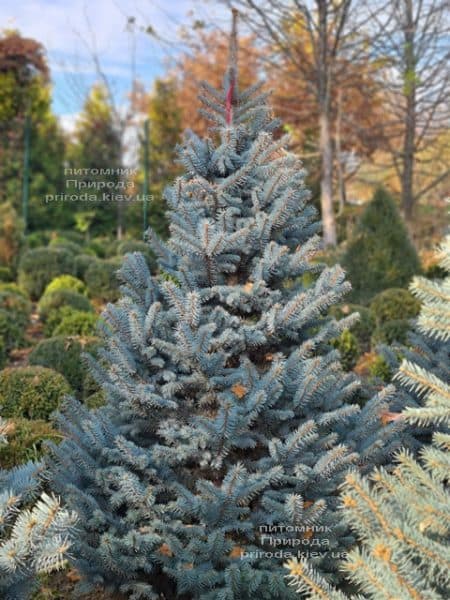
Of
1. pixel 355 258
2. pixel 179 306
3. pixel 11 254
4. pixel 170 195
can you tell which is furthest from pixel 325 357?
pixel 11 254

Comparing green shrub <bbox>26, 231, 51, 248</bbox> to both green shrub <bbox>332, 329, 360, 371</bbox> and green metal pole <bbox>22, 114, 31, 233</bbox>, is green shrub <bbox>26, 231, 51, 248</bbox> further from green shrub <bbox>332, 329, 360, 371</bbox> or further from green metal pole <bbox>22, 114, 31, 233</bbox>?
green shrub <bbox>332, 329, 360, 371</bbox>

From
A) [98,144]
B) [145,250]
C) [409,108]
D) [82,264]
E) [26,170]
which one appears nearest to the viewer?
[145,250]

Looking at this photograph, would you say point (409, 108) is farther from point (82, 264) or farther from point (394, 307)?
point (394, 307)

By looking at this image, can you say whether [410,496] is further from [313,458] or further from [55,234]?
[55,234]

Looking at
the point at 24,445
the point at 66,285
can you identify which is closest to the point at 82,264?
the point at 66,285

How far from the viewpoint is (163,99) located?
18016 millimetres

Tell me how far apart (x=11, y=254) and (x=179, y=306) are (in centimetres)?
991

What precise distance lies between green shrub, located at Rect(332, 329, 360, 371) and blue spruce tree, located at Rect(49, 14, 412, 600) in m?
3.14

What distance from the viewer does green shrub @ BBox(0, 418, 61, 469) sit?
3.58m

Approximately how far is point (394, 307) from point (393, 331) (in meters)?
0.62

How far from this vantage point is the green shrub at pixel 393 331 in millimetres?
6402

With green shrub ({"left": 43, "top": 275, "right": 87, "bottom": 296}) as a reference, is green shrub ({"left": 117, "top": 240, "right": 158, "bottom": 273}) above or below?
above

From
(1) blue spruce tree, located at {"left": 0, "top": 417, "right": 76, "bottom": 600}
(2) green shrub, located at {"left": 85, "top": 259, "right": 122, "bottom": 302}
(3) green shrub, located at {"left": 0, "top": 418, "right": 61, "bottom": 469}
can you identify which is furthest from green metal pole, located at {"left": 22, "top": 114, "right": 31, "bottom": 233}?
(1) blue spruce tree, located at {"left": 0, "top": 417, "right": 76, "bottom": 600}

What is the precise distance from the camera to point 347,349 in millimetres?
6195
